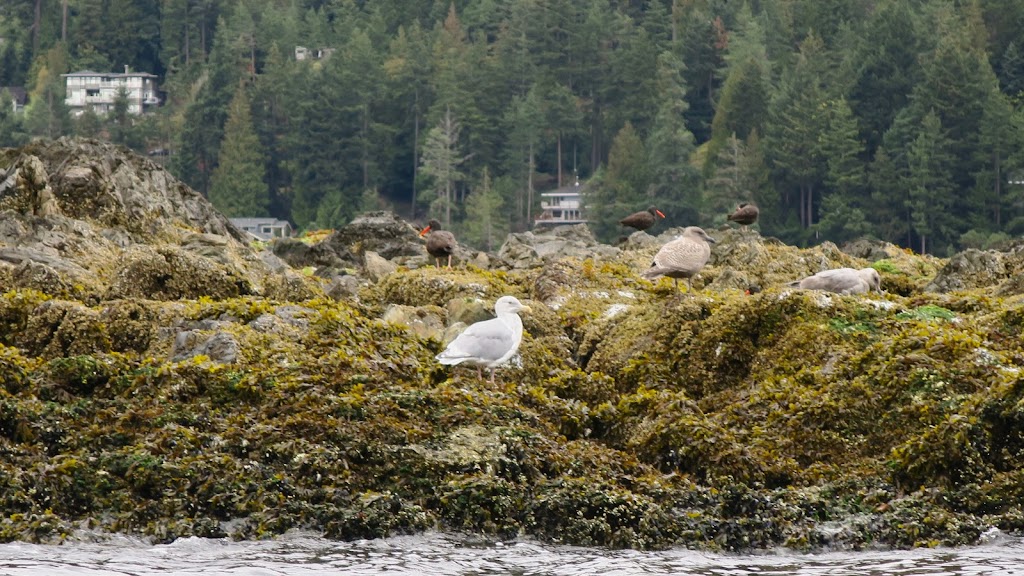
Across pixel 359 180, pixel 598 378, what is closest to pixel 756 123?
pixel 359 180

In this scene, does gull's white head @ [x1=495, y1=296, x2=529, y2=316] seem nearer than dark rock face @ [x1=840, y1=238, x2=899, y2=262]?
Yes

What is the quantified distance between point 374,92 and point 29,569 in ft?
421

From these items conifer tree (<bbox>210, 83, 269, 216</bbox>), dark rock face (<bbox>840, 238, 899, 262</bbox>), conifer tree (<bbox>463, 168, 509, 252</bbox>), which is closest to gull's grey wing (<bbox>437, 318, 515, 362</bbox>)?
dark rock face (<bbox>840, 238, 899, 262</bbox>)

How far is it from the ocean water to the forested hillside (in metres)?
79.1

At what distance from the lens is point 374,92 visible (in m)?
136

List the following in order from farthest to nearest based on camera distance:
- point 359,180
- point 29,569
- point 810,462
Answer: point 359,180 → point 810,462 → point 29,569

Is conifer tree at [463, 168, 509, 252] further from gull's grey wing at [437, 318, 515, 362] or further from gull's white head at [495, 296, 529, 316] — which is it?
gull's grey wing at [437, 318, 515, 362]

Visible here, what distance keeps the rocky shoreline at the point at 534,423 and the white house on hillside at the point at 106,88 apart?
153293 millimetres

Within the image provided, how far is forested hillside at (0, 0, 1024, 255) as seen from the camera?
97.2 metres

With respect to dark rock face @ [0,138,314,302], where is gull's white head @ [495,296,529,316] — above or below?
below

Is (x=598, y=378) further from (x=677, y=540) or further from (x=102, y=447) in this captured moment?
(x=102, y=447)

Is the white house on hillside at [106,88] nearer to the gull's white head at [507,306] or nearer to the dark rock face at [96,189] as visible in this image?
the dark rock face at [96,189]

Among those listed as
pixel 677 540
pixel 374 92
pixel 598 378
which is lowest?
pixel 677 540

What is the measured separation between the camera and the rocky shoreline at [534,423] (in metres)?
10.1
